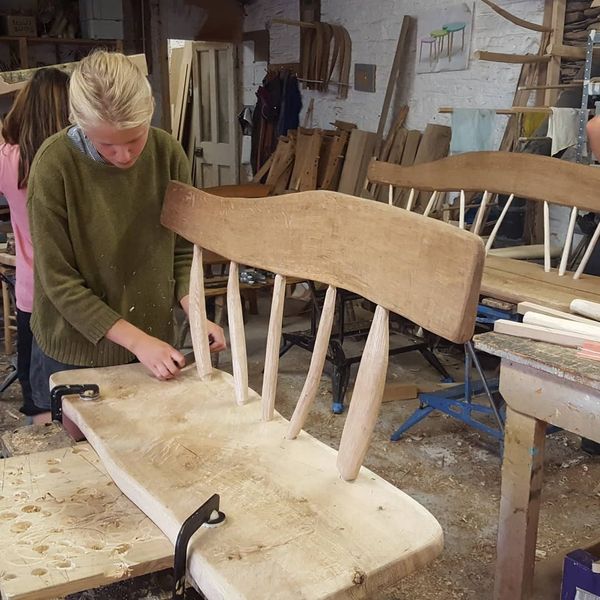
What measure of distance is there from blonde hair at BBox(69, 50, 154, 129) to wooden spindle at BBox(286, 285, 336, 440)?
0.52 metres

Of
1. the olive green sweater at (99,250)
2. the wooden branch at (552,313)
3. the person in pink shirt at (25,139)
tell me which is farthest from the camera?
the person in pink shirt at (25,139)

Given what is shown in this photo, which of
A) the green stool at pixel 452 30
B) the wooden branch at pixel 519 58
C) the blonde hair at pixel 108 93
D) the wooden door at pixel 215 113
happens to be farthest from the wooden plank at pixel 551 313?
the wooden door at pixel 215 113

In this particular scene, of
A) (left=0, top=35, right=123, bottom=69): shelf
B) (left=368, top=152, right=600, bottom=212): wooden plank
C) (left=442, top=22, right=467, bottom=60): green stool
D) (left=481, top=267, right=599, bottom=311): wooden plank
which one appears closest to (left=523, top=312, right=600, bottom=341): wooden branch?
(left=481, top=267, right=599, bottom=311): wooden plank

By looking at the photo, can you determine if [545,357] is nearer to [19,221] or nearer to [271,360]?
[271,360]

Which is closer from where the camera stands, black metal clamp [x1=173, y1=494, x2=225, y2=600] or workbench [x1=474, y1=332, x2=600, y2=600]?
black metal clamp [x1=173, y1=494, x2=225, y2=600]

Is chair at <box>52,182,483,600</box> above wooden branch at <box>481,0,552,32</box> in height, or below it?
below

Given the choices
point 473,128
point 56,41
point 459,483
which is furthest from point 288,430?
point 56,41

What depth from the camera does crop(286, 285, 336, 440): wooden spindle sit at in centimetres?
122

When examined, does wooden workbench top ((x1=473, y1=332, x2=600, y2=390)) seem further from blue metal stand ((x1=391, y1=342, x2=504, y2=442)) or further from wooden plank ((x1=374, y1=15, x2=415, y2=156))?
wooden plank ((x1=374, y1=15, x2=415, y2=156))

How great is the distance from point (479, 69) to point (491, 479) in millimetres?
2810

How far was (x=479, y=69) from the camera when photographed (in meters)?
4.48

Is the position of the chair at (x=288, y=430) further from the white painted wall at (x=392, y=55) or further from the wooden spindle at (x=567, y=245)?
the white painted wall at (x=392, y=55)

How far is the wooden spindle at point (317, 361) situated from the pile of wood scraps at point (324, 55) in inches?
190

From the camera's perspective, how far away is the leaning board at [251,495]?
88cm
